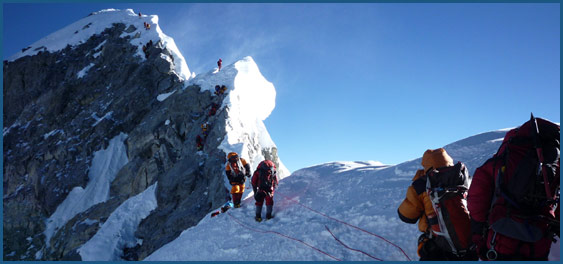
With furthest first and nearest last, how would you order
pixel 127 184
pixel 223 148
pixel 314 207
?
pixel 127 184
pixel 223 148
pixel 314 207

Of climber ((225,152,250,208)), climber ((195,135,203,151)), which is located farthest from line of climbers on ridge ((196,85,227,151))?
climber ((225,152,250,208))

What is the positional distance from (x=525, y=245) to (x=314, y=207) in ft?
15.3

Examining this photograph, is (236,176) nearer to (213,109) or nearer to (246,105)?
(213,109)

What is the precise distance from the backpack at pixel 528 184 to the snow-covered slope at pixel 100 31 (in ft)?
101

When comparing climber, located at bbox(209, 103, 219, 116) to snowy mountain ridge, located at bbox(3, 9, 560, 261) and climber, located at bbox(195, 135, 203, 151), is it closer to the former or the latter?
snowy mountain ridge, located at bbox(3, 9, 560, 261)

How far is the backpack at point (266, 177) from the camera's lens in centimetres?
768

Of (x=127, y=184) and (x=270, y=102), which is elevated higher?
(x=270, y=102)

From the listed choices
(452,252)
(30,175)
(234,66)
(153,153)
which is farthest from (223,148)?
(30,175)

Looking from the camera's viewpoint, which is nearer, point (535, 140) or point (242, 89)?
point (535, 140)

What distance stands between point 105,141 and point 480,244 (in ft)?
90.8

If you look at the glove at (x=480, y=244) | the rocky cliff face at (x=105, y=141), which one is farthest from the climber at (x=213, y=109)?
the glove at (x=480, y=244)

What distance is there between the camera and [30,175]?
27703mm

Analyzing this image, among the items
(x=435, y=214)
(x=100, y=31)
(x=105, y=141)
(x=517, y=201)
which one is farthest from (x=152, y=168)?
(x=100, y=31)

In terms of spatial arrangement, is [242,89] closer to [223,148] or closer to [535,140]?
[223,148]
